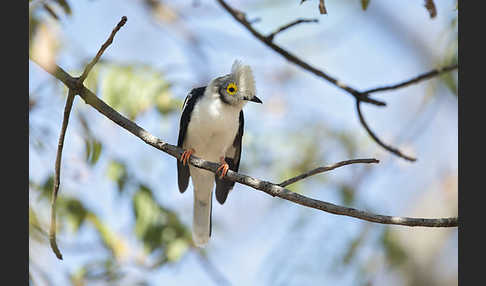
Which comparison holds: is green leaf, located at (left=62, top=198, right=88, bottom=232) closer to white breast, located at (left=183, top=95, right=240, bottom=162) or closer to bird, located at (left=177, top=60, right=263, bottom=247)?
bird, located at (left=177, top=60, right=263, bottom=247)

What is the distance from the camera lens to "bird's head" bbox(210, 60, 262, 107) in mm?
4195

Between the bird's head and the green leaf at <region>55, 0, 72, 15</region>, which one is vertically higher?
the bird's head

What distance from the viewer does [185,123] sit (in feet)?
15.6

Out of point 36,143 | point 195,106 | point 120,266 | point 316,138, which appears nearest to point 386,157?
point 316,138

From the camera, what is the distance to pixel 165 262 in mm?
4680

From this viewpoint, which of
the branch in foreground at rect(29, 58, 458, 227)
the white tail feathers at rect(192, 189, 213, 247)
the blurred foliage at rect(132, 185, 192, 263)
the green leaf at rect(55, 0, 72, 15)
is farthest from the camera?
the white tail feathers at rect(192, 189, 213, 247)

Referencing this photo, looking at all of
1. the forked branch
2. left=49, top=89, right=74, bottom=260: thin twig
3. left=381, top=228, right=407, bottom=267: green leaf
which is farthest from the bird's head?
left=381, top=228, right=407, bottom=267: green leaf

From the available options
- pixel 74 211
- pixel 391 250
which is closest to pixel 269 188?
pixel 74 211

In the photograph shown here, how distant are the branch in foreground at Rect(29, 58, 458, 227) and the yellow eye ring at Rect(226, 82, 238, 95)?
132cm

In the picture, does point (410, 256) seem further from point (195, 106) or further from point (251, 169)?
point (195, 106)

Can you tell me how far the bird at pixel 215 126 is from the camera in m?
4.34

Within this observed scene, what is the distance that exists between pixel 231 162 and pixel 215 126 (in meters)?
0.55

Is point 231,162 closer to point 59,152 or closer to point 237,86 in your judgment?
point 237,86

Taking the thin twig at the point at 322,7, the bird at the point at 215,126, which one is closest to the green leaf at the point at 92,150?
the bird at the point at 215,126
